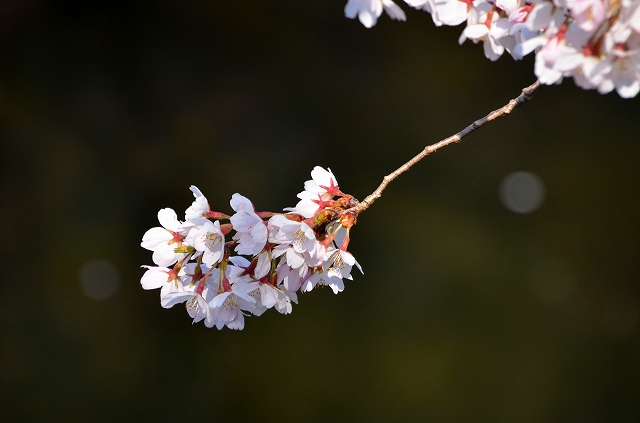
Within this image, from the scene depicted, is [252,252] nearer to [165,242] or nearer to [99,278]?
[165,242]

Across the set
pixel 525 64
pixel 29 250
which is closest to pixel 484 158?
pixel 525 64

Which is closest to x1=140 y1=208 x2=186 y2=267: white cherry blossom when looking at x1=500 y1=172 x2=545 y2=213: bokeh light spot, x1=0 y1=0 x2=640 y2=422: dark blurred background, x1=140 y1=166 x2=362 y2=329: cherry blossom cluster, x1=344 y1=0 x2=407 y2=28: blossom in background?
x1=140 y1=166 x2=362 y2=329: cherry blossom cluster

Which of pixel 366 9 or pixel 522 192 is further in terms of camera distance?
pixel 522 192

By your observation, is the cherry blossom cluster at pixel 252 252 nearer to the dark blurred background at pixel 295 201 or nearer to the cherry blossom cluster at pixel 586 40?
the cherry blossom cluster at pixel 586 40

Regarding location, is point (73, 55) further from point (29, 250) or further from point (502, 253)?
point (502, 253)

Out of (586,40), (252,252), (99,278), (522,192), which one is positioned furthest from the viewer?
(522,192)

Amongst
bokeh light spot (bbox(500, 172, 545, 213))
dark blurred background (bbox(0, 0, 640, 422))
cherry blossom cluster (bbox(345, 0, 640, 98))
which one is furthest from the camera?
bokeh light spot (bbox(500, 172, 545, 213))

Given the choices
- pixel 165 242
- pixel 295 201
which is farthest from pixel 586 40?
pixel 295 201

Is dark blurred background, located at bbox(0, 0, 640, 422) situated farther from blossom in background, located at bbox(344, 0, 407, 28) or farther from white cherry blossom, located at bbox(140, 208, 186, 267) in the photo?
blossom in background, located at bbox(344, 0, 407, 28)
